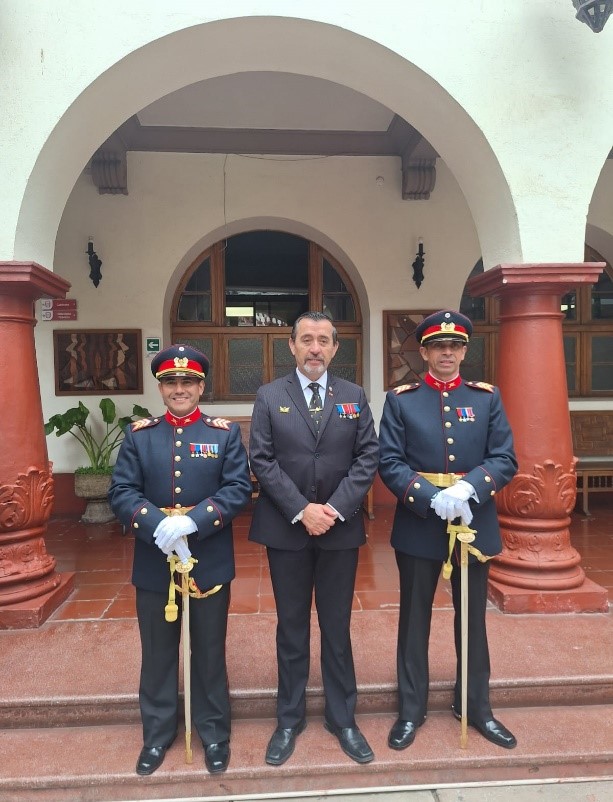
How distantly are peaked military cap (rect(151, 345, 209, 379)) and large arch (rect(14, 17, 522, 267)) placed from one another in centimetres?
172

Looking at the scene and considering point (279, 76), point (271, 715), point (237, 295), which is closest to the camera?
point (271, 715)

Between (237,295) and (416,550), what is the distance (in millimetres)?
4779

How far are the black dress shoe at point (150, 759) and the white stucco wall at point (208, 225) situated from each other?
423cm

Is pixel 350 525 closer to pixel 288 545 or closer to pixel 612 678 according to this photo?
pixel 288 545

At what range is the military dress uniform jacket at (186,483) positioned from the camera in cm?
236

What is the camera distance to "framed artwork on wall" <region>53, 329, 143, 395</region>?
611 centimetres

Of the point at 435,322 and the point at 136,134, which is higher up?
the point at 136,134

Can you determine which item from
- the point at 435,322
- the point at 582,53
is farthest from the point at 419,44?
the point at 435,322

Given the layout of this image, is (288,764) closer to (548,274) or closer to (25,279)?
(25,279)

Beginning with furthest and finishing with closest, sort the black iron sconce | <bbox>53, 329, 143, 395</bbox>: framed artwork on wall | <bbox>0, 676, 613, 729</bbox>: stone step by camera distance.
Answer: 1. <bbox>53, 329, 143, 395</bbox>: framed artwork on wall
2. the black iron sconce
3. <bbox>0, 676, 613, 729</bbox>: stone step

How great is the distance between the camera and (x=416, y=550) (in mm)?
2486

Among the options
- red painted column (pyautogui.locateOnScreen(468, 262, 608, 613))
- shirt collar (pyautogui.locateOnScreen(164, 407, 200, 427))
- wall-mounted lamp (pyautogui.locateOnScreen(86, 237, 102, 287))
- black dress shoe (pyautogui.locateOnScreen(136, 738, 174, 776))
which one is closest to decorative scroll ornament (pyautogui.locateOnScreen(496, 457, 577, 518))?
red painted column (pyautogui.locateOnScreen(468, 262, 608, 613))

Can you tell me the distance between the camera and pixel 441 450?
99.2 inches

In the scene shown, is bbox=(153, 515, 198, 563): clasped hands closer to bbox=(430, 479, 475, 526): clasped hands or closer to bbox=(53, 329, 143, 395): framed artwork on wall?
bbox=(430, 479, 475, 526): clasped hands
